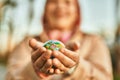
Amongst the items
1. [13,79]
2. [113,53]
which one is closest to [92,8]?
[113,53]

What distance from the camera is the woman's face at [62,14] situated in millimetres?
1213

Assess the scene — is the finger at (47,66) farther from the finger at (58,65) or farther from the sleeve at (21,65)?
the sleeve at (21,65)

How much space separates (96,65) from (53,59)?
0.34 metres

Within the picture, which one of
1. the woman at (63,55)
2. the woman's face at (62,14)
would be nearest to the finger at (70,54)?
the woman at (63,55)

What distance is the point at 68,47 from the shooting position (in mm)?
835

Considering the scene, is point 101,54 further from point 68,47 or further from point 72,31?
point 68,47

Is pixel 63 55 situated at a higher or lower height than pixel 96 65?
higher

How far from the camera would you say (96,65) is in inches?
43.8

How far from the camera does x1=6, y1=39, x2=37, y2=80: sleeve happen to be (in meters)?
1.00

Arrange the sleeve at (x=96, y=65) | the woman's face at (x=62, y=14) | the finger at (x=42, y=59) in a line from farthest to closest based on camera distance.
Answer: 1. the woman's face at (x=62, y=14)
2. the sleeve at (x=96, y=65)
3. the finger at (x=42, y=59)

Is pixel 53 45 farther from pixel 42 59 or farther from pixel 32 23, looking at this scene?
pixel 32 23

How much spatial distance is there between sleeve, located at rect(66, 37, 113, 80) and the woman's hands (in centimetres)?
11

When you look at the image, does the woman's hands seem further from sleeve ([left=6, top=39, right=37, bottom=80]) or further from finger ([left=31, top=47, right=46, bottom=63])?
sleeve ([left=6, top=39, right=37, bottom=80])

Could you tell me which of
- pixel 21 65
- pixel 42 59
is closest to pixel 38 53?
→ pixel 42 59
